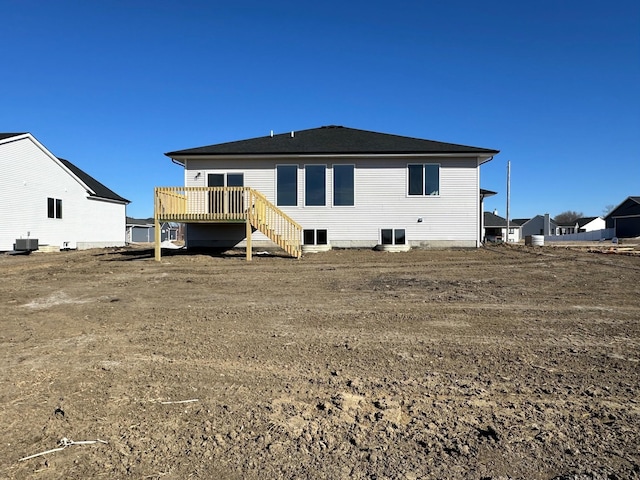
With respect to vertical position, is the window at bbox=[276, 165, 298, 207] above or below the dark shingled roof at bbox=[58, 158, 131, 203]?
below

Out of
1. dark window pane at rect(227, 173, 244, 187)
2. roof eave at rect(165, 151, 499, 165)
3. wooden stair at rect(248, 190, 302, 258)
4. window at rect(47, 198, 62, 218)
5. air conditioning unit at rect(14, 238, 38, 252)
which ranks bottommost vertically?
air conditioning unit at rect(14, 238, 38, 252)

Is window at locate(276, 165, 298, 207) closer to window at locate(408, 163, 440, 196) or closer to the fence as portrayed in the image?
window at locate(408, 163, 440, 196)

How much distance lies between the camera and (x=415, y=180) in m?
16.5

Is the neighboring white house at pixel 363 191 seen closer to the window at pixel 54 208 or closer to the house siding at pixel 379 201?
the house siding at pixel 379 201

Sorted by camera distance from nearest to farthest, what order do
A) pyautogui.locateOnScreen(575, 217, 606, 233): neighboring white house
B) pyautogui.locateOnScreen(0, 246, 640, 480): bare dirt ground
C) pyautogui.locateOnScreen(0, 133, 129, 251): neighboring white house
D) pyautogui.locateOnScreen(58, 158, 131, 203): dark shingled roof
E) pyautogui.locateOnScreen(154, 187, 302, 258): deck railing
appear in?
pyautogui.locateOnScreen(0, 246, 640, 480): bare dirt ground, pyautogui.locateOnScreen(154, 187, 302, 258): deck railing, pyautogui.locateOnScreen(0, 133, 129, 251): neighboring white house, pyautogui.locateOnScreen(58, 158, 131, 203): dark shingled roof, pyautogui.locateOnScreen(575, 217, 606, 233): neighboring white house

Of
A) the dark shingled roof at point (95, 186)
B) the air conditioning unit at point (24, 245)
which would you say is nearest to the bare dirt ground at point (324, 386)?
the air conditioning unit at point (24, 245)

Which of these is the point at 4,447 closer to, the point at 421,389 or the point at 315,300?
the point at 421,389

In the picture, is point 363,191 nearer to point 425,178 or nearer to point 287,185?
point 425,178

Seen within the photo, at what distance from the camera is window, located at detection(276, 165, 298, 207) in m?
16.5

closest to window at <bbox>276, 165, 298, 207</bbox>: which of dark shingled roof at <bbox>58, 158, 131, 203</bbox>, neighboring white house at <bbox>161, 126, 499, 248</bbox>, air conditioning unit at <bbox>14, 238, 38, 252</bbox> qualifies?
neighboring white house at <bbox>161, 126, 499, 248</bbox>

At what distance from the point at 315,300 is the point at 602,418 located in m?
4.70

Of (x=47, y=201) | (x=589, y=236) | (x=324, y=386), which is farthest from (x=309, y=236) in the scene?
(x=589, y=236)

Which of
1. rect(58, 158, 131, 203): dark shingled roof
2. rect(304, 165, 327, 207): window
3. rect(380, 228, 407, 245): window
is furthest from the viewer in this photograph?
rect(58, 158, 131, 203): dark shingled roof

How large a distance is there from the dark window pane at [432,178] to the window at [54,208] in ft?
67.9
